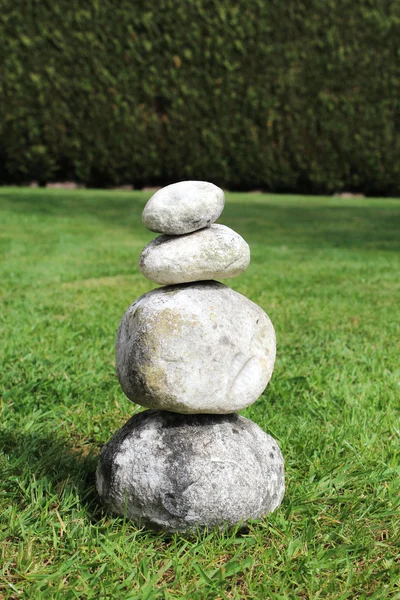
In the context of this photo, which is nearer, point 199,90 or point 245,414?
point 245,414

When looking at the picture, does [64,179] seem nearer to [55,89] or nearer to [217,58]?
[55,89]

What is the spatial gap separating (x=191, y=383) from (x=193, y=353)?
4.2 inches

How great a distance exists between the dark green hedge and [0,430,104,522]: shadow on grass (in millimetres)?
13768

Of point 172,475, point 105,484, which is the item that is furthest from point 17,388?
point 172,475

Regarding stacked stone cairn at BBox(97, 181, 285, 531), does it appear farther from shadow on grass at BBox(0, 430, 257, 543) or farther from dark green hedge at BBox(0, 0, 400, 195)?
dark green hedge at BBox(0, 0, 400, 195)

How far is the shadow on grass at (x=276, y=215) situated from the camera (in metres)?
10.3

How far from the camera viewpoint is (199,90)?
1591 cm

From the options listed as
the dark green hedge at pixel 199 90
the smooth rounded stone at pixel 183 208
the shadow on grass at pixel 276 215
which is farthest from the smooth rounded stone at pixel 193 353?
the dark green hedge at pixel 199 90

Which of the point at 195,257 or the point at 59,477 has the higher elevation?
the point at 195,257

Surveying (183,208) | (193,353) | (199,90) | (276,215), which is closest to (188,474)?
(193,353)

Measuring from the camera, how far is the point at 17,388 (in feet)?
11.5

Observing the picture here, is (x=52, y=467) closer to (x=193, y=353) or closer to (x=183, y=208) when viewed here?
(x=193, y=353)

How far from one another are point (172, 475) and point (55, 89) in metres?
14.8

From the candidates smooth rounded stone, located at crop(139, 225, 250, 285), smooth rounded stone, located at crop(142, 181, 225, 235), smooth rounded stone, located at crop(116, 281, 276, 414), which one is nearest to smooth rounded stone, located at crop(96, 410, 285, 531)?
smooth rounded stone, located at crop(116, 281, 276, 414)
